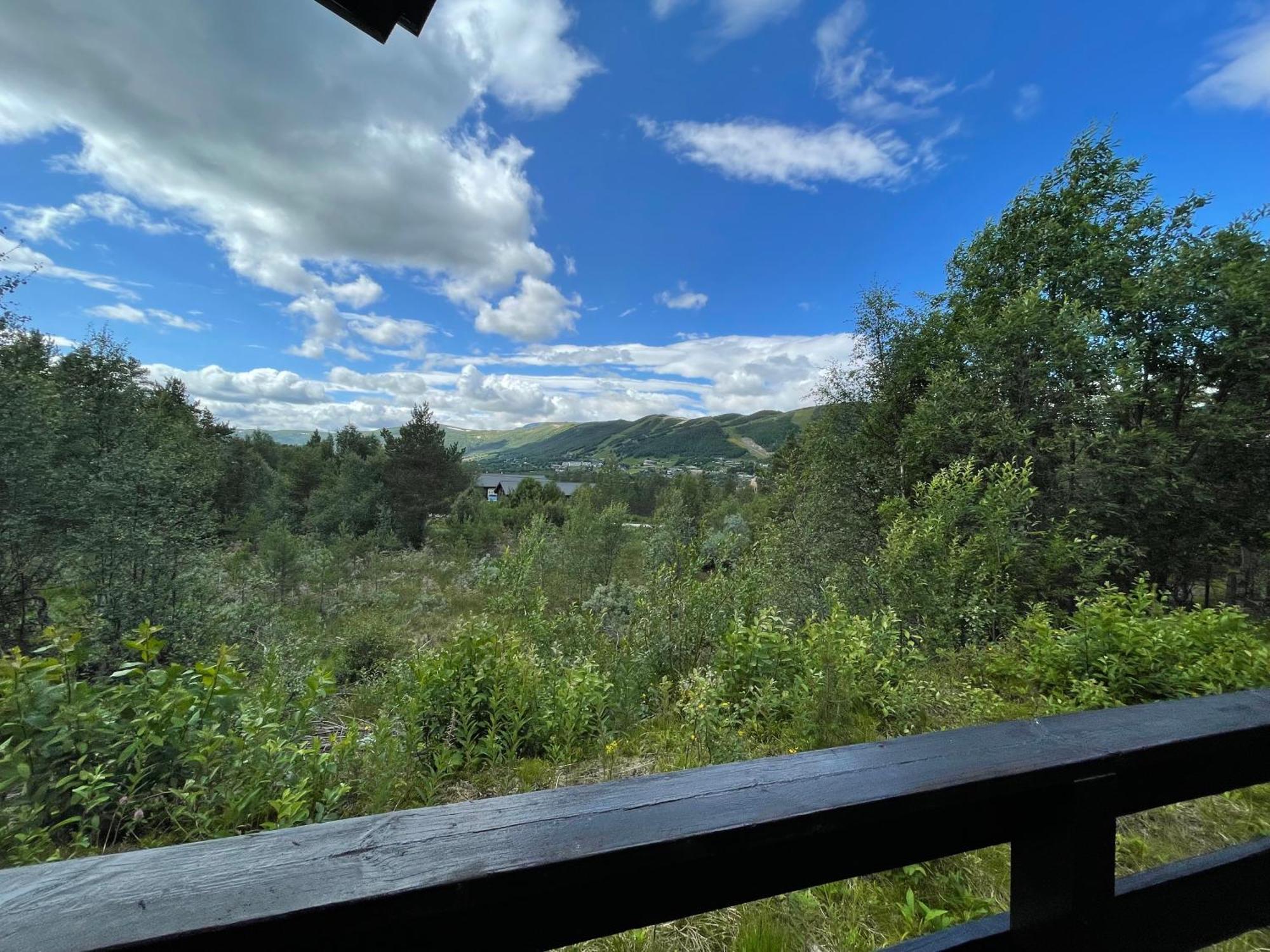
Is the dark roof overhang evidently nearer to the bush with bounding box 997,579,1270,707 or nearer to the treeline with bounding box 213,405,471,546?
the bush with bounding box 997,579,1270,707

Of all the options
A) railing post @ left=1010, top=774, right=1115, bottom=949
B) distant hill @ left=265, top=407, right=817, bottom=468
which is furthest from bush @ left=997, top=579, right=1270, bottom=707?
distant hill @ left=265, top=407, right=817, bottom=468

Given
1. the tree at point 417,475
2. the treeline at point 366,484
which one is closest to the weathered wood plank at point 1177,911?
the treeline at point 366,484

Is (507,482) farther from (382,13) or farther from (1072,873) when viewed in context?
(1072,873)

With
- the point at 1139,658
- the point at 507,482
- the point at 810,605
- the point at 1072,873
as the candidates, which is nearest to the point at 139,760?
the point at 1072,873

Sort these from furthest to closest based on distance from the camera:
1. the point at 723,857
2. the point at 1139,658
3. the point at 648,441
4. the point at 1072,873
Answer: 1. the point at 648,441
2. the point at 1139,658
3. the point at 1072,873
4. the point at 723,857

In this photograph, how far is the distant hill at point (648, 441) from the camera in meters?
90.0

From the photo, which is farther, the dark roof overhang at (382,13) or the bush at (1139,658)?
the bush at (1139,658)

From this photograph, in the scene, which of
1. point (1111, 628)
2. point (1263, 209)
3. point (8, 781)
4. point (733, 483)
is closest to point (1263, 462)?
point (1263, 209)

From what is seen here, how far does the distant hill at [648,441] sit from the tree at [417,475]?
1494 inches

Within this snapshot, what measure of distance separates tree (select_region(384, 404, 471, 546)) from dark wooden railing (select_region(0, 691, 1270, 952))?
25.4 meters

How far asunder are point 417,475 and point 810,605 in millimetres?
22612

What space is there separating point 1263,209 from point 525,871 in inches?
400

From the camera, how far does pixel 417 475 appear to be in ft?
80.3

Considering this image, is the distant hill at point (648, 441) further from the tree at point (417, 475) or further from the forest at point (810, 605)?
the forest at point (810, 605)
